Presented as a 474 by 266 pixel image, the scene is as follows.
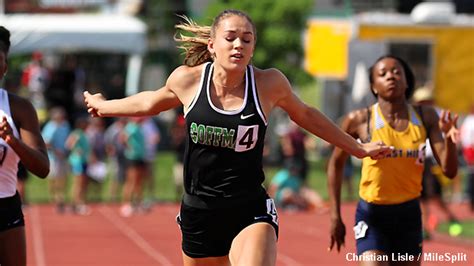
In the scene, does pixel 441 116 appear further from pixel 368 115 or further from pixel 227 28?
pixel 227 28

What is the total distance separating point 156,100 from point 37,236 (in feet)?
36.9

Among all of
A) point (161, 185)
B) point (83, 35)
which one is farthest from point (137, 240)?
point (83, 35)

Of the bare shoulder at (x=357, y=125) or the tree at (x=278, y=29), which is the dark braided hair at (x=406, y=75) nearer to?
the bare shoulder at (x=357, y=125)

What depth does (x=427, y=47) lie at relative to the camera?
30109 mm

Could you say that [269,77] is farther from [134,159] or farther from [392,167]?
[134,159]

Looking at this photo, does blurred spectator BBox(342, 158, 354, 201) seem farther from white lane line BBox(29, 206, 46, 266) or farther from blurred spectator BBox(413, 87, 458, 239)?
white lane line BBox(29, 206, 46, 266)

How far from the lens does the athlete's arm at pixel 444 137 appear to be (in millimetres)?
7617

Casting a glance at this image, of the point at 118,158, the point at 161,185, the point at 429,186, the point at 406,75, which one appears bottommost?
the point at 161,185

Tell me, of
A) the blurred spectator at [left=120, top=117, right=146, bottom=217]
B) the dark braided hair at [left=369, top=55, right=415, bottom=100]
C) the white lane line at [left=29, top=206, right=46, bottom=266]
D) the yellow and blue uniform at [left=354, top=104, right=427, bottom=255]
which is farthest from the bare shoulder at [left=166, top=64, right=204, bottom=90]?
the blurred spectator at [left=120, top=117, right=146, bottom=217]

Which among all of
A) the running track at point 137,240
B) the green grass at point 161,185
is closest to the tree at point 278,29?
the green grass at point 161,185

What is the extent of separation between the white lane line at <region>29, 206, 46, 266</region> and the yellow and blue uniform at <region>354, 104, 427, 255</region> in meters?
7.02

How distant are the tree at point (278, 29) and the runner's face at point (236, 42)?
2501 cm

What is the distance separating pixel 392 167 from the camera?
7754 millimetres

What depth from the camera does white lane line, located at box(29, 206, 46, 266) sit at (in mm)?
14512
